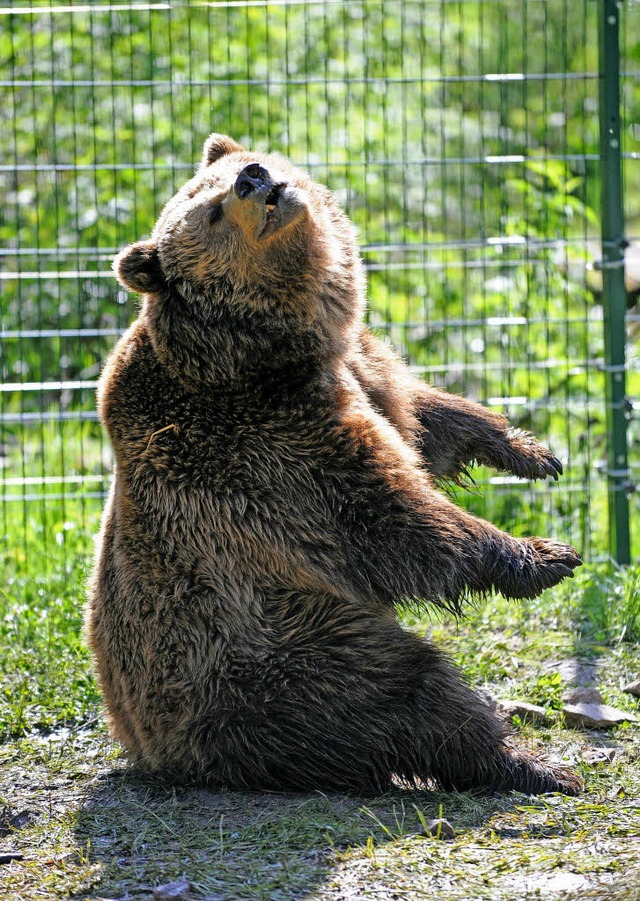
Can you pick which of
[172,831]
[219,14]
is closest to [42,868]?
[172,831]

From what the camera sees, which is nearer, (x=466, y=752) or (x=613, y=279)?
(x=466, y=752)

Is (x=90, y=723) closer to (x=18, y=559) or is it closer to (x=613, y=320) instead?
(x=18, y=559)

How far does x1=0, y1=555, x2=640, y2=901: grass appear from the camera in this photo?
3293 millimetres

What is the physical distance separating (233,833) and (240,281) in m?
1.92

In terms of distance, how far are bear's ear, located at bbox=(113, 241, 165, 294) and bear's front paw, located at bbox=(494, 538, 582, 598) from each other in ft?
5.40

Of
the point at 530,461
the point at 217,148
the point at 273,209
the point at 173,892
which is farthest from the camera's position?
the point at 530,461

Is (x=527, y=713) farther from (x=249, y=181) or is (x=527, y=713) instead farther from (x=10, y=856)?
(x=249, y=181)

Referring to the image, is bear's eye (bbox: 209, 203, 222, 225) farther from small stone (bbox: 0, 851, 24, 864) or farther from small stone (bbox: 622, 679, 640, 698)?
small stone (bbox: 622, 679, 640, 698)

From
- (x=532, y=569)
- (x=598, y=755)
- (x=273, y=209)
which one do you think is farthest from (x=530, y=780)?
(x=273, y=209)

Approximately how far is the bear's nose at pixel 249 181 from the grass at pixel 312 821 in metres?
2.07

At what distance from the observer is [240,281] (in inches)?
171

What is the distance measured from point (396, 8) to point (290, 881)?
33.1ft

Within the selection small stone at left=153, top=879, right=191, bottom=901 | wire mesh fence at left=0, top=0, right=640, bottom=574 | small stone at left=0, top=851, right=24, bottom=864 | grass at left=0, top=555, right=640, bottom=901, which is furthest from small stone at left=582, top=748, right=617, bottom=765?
small stone at left=0, top=851, right=24, bottom=864

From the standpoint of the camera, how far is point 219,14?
10.3 m
